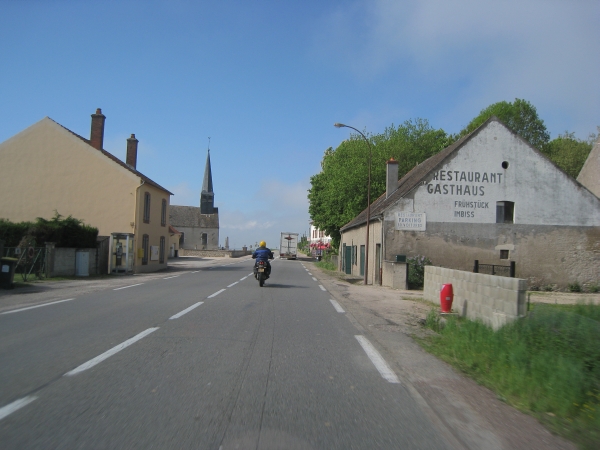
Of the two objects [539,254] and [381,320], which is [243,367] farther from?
[539,254]

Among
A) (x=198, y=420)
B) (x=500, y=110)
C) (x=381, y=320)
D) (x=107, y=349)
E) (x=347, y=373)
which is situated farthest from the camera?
(x=500, y=110)

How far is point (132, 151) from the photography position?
40906mm

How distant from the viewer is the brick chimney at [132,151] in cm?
4072

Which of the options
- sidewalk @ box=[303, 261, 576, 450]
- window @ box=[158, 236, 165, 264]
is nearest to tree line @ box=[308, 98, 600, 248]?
window @ box=[158, 236, 165, 264]

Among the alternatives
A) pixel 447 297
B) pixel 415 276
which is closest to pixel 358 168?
pixel 415 276

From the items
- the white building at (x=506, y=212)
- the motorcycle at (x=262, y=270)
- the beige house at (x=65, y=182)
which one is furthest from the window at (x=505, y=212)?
the beige house at (x=65, y=182)

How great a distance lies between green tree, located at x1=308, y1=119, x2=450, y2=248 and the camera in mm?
42844

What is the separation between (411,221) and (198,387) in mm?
19686

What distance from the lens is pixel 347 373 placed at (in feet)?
21.4

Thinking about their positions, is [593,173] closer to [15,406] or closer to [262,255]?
[262,255]

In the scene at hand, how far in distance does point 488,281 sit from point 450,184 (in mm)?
14959

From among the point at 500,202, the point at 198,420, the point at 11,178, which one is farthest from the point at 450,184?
the point at 11,178

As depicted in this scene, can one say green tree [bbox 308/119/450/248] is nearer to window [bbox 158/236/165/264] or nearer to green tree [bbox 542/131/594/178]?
green tree [bbox 542/131/594/178]

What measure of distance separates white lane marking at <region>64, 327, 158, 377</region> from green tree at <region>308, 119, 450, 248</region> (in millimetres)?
34670
